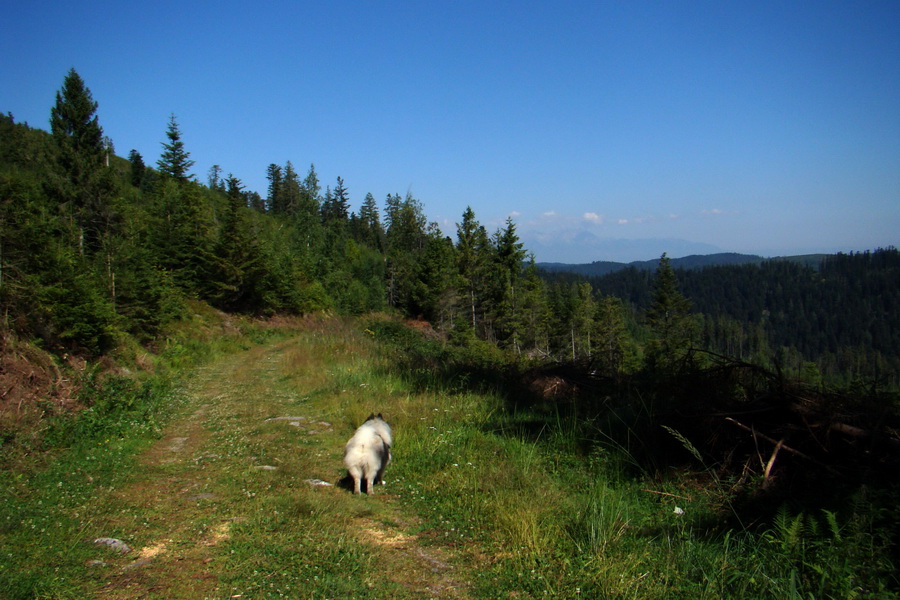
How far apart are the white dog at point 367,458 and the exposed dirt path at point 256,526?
0.25m

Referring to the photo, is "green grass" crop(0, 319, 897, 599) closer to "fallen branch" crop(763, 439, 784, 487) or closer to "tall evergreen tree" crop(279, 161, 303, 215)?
"fallen branch" crop(763, 439, 784, 487)

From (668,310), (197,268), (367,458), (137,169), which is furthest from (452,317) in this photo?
(137,169)

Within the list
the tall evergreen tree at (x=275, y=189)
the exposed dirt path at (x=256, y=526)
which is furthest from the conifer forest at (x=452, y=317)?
the tall evergreen tree at (x=275, y=189)

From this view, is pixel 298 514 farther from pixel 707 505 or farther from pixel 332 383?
pixel 332 383

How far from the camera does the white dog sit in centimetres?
611

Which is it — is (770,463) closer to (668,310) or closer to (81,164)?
(81,164)

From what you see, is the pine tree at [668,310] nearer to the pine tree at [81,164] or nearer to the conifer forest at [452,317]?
the conifer forest at [452,317]

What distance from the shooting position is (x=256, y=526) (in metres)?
4.86

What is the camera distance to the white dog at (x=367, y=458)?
6.11 m

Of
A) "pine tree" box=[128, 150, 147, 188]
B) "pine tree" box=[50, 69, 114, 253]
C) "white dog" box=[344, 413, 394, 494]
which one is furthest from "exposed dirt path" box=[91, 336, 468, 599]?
"pine tree" box=[128, 150, 147, 188]

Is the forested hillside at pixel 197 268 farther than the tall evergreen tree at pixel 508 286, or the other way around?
the tall evergreen tree at pixel 508 286

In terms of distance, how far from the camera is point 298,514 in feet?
17.0

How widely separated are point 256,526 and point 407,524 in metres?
1.54

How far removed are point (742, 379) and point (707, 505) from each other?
91.5 inches
